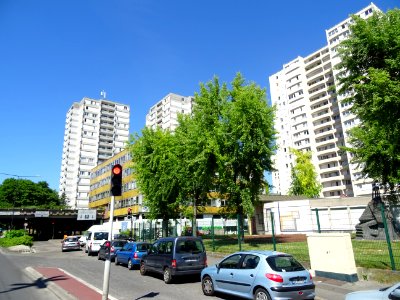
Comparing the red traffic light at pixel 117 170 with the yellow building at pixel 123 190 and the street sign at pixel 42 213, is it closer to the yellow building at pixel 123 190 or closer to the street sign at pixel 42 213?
the yellow building at pixel 123 190

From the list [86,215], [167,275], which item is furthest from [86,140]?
[167,275]

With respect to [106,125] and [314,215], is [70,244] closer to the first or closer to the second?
[314,215]

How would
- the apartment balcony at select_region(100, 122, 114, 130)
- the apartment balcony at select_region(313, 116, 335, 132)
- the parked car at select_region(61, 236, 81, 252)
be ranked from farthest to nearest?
1. the apartment balcony at select_region(100, 122, 114, 130)
2. the apartment balcony at select_region(313, 116, 335, 132)
3. the parked car at select_region(61, 236, 81, 252)


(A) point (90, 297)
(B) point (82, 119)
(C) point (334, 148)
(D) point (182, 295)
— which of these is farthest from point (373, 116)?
(B) point (82, 119)

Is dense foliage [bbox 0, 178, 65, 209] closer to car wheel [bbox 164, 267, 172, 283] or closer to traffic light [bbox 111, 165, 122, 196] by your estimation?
car wheel [bbox 164, 267, 172, 283]

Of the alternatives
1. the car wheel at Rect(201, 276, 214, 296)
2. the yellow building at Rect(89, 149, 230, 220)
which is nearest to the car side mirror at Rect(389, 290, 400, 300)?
the car wheel at Rect(201, 276, 214, 296)

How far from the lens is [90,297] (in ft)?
32.4

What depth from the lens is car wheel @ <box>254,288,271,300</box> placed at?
861 centimetres

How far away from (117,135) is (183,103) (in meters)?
31.0

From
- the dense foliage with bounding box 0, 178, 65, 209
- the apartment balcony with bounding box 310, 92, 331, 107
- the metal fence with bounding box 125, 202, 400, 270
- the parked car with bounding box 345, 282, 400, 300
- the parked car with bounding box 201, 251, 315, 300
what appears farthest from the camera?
the dense foliage with bounding box 0, 178, 65, 209

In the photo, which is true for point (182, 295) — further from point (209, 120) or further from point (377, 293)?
point (209, 120)

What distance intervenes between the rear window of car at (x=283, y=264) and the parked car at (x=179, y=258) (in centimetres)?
485

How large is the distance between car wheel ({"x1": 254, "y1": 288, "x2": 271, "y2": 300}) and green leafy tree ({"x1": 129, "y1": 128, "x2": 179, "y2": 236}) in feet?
67.4

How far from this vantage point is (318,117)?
282 feet
